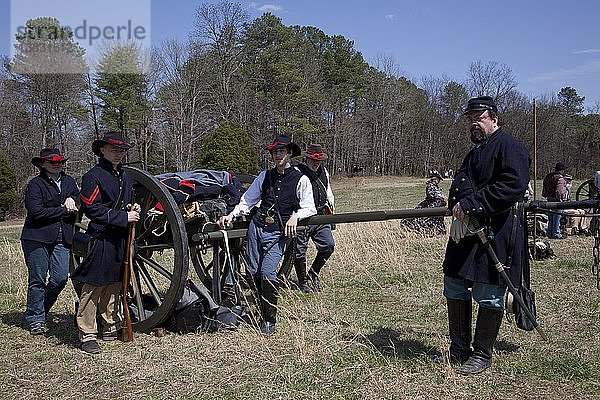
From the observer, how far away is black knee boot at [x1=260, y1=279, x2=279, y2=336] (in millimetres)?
5543

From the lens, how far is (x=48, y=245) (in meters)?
6.00

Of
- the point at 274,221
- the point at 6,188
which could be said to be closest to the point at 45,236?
the point at 274,221

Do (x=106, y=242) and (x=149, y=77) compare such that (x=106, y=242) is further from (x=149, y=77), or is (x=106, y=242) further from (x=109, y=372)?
(x=149, y=77)

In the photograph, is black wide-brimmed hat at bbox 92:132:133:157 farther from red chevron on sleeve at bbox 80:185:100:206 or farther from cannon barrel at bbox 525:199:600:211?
cannon barrel at bbox 525:199:600:211

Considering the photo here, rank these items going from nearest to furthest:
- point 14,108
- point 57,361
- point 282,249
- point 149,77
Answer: point 57,361
point 282,249
point 14,108
point 149,77

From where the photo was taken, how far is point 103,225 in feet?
17.3

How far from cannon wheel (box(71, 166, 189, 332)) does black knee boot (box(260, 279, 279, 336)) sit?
0.70m

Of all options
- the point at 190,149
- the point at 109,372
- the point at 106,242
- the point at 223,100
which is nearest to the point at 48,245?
the point at 106,242

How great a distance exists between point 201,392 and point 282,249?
64.7 inches

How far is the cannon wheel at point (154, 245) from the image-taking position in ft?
17.8

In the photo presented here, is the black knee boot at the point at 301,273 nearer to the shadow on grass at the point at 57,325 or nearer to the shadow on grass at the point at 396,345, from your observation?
the shadow on grass at the point at 396,345

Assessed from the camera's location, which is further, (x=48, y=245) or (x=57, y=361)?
(x=48, y=245)

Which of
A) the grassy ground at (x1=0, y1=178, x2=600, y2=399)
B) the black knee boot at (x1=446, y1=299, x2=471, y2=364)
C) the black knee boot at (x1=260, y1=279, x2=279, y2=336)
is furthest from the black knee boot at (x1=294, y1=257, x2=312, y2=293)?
the black knee boot at (x1=446, y1=299, x2=471, y2=364)

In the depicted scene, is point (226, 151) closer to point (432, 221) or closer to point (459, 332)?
point (432, 221)
